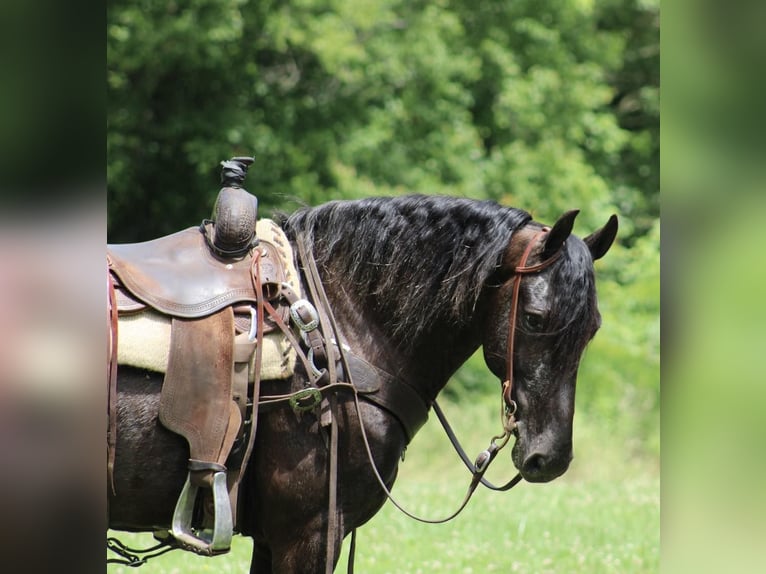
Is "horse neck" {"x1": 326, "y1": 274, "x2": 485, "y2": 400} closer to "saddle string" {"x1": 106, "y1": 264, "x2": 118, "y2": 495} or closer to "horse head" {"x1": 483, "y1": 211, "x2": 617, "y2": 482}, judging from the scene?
"horse head" {"x1": 483, "y1": 211, "x2": 617, "y2": 482}

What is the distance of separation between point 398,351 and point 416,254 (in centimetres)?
33

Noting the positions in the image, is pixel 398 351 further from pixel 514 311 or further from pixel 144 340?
pixel 144 340

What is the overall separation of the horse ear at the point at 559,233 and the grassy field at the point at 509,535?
8.06 ft

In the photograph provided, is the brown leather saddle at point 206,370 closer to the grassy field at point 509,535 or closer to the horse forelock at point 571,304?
the horse forelock at point 571,304

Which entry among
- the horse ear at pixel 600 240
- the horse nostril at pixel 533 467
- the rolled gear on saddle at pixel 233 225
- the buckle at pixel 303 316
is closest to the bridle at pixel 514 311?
the horse nostril at pixel 533 467

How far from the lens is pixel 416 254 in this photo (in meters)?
3.05

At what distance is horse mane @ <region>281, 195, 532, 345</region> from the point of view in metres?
2.97

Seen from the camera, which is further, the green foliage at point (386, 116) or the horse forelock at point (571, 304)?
the green foliage at point (386, 116)

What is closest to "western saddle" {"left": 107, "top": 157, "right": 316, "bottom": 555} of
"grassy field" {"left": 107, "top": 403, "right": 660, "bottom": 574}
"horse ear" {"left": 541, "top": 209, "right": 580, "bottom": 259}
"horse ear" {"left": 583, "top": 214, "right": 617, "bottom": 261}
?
"horse ear" {"left": 541, "top": 209, "right": 580, "bottom": 259}

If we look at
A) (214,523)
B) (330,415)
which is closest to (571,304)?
(330,415)

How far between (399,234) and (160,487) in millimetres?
1103

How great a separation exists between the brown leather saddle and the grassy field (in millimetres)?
2236

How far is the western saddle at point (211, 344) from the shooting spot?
107 inches

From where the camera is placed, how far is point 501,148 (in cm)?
1385
